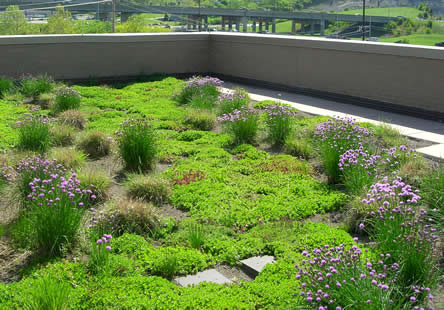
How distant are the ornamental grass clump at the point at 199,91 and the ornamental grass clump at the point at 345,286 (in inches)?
231

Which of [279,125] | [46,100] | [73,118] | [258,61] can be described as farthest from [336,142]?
[258,61]

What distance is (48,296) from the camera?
3.07 m

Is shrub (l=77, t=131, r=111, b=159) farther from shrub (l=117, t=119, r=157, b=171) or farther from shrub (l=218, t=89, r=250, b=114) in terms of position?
shrub (l=218, t=89, r=250, b=114)

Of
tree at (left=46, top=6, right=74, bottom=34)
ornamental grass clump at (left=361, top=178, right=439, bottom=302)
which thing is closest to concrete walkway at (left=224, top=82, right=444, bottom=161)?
ornamental grass clump at (left=361, top=178, right=439, bottom=302)

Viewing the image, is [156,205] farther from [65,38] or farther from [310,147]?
[65,38]

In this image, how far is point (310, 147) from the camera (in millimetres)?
6219

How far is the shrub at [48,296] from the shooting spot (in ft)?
9.93

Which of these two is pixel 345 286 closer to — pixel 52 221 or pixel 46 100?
pixel 52 221

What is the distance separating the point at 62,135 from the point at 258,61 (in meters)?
5.90

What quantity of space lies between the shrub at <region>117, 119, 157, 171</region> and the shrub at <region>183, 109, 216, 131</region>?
6.04 feet

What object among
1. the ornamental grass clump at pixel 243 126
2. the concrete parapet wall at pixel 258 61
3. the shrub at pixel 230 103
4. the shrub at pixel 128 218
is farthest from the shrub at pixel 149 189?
the concrete parapet wall at pixel 258 61

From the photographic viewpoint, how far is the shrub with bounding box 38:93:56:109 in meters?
8.74

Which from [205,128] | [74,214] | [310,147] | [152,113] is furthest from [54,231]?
[152,113]

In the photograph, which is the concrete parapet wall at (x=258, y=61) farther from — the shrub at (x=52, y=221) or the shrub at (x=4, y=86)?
the shrub at (x=52, y=221)
